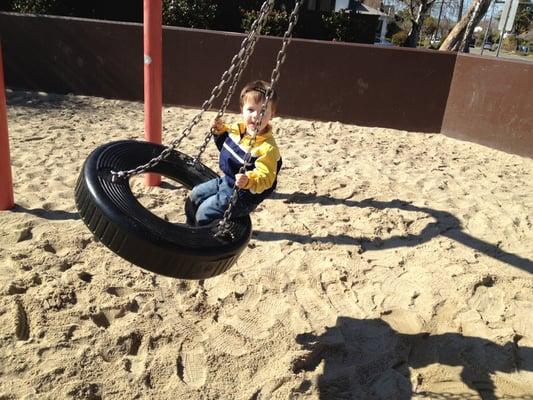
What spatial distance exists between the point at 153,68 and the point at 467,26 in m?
7.74

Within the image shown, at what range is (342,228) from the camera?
3.99 m

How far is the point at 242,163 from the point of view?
2.36 m

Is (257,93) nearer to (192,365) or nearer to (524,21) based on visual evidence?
(192,365)

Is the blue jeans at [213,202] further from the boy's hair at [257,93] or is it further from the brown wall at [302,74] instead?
the brown wall at [302,74]

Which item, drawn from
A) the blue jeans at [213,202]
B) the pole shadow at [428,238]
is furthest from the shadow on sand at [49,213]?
the blue jeans at [213,202]

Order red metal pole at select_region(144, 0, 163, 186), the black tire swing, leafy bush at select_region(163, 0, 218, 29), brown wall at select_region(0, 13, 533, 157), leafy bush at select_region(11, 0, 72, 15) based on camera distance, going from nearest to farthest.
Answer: the black tire swing → red metal pole at select_region(144, 0, 163, 186) → brown wall at select_region(0, 13, 533, 157) → leafy bush at select_region(11, 0, 72, 15) → leafy bush at select_region(163, 0, 218, 29)

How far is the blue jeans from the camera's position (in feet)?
7.84

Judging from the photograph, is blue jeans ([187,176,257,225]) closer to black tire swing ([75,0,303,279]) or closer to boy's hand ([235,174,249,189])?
black tire swing ([75,0,303,279])

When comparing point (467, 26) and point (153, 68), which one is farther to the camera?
point (467, 26)

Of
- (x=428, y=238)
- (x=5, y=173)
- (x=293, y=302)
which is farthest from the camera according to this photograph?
(x=428, y=238)

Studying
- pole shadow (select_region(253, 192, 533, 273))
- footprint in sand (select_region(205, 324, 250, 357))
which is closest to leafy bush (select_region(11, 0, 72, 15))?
pole shadow (select_region(253, 192, 533, 273))

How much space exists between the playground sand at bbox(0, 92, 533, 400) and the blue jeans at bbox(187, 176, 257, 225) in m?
0.63

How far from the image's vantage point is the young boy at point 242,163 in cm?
221

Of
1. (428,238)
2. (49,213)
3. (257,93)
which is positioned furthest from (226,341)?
(428,238)
